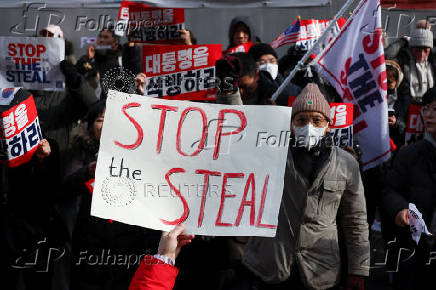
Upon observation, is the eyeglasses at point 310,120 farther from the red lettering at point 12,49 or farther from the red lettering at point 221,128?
the red lettering at point 12,49

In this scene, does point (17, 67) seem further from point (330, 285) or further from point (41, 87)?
point (330, 285)

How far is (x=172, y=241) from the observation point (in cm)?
285

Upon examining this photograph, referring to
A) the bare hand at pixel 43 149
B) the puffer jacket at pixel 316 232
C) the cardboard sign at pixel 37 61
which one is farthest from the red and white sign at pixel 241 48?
the puffer jacket at pixel 316 232

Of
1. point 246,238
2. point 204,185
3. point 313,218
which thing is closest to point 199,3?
point 246,238

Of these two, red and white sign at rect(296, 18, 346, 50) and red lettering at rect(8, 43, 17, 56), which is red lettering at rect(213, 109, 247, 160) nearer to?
red lettering at rect(8, 43, 17, 56)

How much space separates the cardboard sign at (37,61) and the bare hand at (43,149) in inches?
51.7

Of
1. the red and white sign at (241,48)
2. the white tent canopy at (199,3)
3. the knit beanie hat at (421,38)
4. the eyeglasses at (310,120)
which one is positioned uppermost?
the white tent canopy at (199,3)

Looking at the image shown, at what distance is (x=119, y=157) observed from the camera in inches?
120

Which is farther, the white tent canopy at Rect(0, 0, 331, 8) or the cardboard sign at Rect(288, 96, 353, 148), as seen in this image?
the white tent canopy at Rect(0, 0, 331, 8)

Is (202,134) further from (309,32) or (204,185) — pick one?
(309,32)

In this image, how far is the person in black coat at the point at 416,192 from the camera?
4410 millimetres

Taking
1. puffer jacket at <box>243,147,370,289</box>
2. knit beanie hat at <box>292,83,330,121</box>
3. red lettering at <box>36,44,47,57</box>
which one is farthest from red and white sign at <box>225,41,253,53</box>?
puffer jacket at <box>243,147,370,289</box>

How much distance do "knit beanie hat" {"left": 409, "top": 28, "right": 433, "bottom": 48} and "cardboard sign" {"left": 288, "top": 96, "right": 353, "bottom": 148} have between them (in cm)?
238

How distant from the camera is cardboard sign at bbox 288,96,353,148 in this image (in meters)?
5.07
